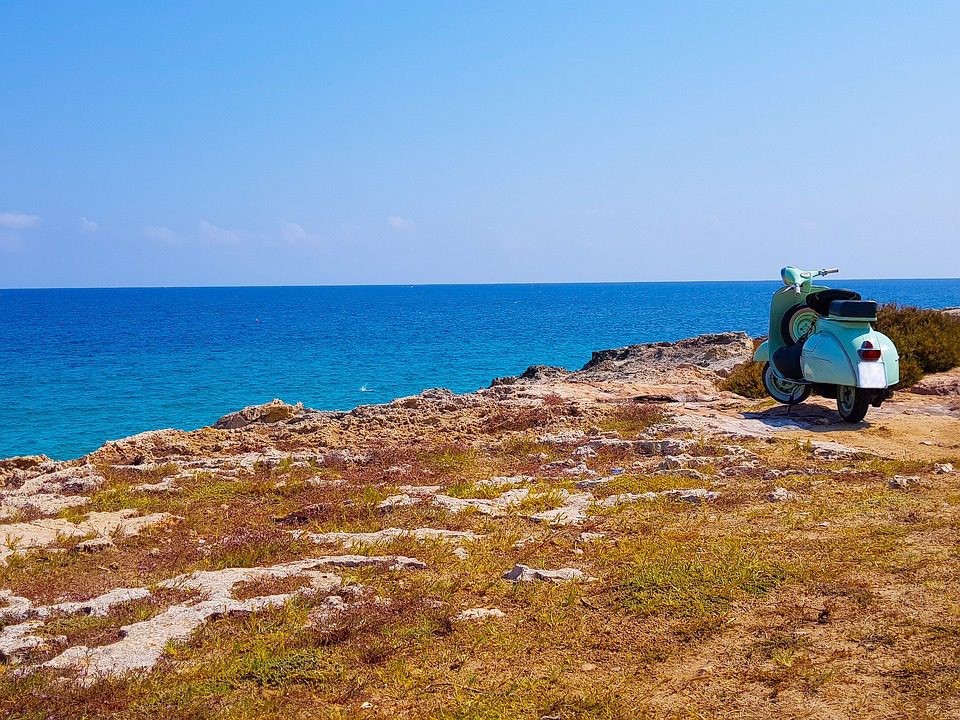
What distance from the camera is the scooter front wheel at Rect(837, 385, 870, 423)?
11383 millimetres

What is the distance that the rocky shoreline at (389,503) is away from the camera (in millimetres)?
5203

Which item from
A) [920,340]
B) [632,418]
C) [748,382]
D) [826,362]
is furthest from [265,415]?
[920,340]

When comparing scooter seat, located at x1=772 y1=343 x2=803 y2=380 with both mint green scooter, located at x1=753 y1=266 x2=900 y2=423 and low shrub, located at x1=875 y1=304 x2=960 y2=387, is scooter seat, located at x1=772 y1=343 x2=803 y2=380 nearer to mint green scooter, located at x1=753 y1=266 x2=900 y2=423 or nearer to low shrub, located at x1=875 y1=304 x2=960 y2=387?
mint green scooter, located at x1=753 y1=266 x2=900 y2=423

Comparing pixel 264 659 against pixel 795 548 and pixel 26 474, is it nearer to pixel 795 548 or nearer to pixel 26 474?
pixel 795 548

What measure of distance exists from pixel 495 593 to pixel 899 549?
3.18 meters

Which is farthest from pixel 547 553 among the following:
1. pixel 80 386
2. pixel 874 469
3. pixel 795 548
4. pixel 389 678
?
pixel 80 386

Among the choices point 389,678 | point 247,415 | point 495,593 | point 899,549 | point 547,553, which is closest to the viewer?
point 389,678

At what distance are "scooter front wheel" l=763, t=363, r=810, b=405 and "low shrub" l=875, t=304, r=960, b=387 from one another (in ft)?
10.2

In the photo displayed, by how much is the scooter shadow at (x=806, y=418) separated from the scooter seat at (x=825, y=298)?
163 centimetres

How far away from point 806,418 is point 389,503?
295 inches

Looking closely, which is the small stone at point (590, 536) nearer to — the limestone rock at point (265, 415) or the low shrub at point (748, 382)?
the low shrub at point (748, 382)

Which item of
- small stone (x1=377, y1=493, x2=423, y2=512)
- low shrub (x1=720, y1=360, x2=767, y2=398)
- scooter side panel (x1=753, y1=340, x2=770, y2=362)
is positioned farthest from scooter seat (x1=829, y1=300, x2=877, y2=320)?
small stone (x1=377, y1=493, x2=423, y2=512)

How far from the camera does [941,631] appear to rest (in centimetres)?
451

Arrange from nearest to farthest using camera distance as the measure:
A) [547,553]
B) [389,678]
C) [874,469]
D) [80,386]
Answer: [389,678], [547,553], [874,469], [80,386]
